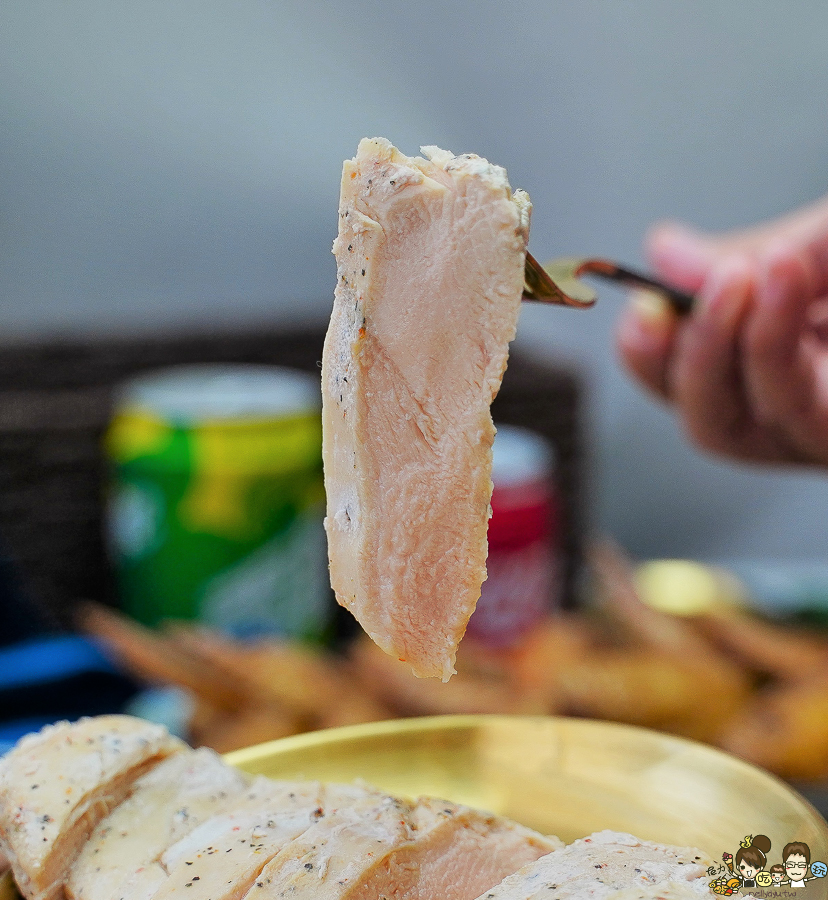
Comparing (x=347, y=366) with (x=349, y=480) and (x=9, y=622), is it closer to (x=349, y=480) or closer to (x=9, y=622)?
(x=349, y=480)

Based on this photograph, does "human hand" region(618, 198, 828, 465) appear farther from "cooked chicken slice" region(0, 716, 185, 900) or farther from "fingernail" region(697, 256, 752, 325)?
"cooked chicken slice" region(0, 716, 185, 900)

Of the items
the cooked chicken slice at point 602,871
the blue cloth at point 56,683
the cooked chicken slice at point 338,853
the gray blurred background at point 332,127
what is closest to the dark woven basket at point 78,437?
the gray blurred background at point 332,127

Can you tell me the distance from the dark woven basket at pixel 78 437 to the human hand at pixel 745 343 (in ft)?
2.14

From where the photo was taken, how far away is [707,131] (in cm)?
249

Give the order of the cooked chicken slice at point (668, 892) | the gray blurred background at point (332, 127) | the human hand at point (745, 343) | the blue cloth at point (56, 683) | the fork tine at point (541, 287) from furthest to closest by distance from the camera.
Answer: the gray blurred background at point (332, 127) → the blue cloth at point (56, 683) → the human hand at point (745, 343) → the fork tine at point (541, 287) → the cooked chicken slice at point (668, 892)

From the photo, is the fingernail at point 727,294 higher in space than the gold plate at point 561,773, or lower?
higher

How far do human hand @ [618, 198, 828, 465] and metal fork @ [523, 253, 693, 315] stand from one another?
55 millimetres

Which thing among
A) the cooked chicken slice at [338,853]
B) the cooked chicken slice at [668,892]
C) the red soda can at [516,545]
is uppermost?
the cooked chicken slice at [668,892]

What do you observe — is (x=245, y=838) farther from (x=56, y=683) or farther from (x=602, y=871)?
(x=56, y=683)

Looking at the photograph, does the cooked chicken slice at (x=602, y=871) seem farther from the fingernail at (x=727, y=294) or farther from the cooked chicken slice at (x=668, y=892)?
the fingernail at (x=727, y=294)

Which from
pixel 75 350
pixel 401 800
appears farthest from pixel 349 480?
pixel 75 350

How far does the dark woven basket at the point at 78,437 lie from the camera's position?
1895mm

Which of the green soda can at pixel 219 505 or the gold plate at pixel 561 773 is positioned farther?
the green soda can at pixel 219 505

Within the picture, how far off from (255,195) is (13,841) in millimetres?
2273
